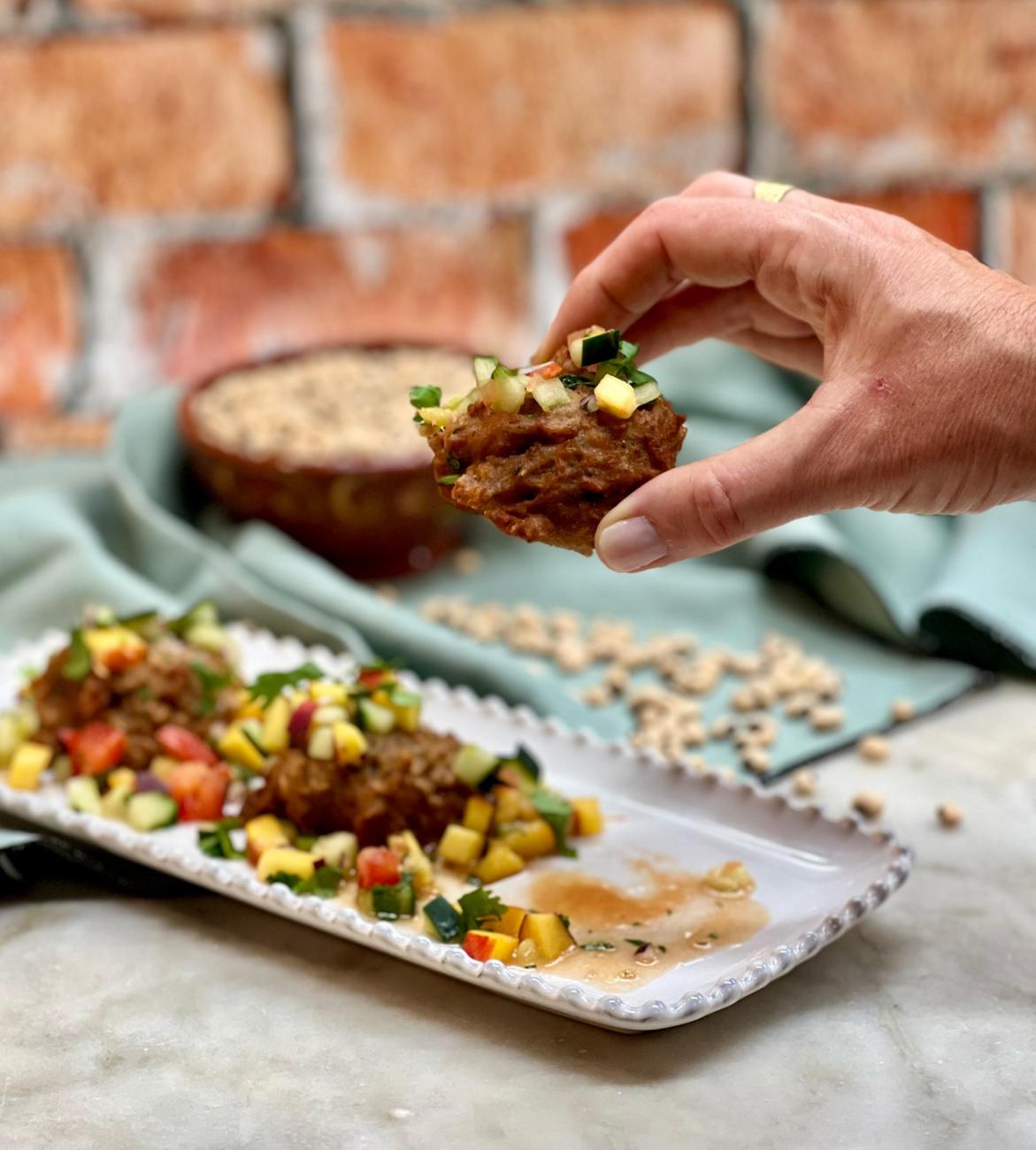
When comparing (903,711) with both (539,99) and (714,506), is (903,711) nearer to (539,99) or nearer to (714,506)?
(714,506)

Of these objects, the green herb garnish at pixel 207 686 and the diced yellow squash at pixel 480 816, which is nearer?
the diced yellow squash at pixel 480 816

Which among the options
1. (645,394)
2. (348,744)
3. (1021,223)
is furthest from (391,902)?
(1021,223)

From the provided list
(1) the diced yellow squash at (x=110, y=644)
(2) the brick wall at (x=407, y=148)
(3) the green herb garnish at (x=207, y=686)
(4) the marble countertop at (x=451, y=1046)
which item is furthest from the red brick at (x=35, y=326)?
(4) the marble countertop at (x=451, y=1046)

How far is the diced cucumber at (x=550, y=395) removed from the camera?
2.07 meters

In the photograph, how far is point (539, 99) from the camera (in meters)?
4.50

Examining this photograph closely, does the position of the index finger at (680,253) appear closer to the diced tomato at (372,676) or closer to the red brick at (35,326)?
the diced tomato at (372,676)

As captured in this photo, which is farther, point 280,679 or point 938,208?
point 938,208

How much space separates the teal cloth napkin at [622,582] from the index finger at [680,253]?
0.74m

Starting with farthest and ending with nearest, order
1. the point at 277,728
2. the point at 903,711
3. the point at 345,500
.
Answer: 1. the point at 345,500
2. the point at 903,711
3. the point at 277,728

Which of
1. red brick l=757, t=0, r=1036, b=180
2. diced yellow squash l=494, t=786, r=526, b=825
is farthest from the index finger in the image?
red brick l=757, t=0, r=1036, b=180

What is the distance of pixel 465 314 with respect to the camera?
4.64 meters

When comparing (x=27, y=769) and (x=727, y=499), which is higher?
(x=727, y=499)

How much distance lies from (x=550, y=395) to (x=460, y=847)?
2.23 ft

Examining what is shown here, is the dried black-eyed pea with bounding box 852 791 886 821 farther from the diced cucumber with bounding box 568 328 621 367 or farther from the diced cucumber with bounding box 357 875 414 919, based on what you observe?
the diced cucumber with bounding box 568 328 621 367
